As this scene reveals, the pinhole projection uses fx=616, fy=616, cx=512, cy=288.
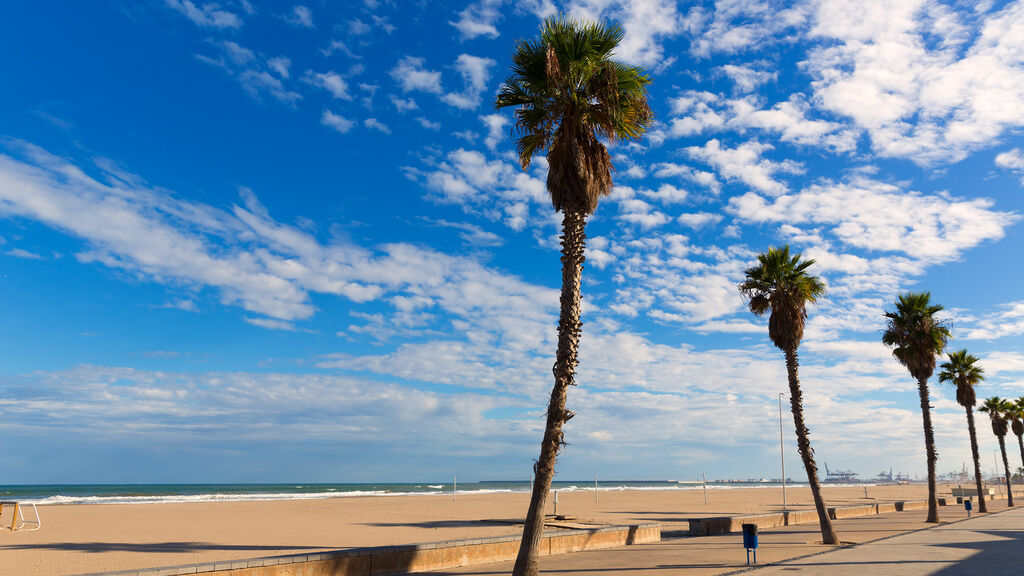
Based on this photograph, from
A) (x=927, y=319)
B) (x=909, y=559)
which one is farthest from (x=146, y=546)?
(x=927, y=319)

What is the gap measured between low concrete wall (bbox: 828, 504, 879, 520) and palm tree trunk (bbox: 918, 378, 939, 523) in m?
3.54

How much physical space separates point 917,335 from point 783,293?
1306 cm

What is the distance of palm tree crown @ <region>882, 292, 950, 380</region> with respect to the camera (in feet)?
92.8

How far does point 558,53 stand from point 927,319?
81.6ft

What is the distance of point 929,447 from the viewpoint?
28.8 meters

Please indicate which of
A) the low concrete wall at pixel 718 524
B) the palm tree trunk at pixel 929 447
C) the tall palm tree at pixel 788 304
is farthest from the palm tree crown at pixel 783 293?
the palm tree trunk at pixel 929 447

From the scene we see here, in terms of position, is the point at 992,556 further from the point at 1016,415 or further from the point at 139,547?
the point at 1016,415

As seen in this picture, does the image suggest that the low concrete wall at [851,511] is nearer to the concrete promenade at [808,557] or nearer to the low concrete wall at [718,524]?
the low concrete wall at [718,524]

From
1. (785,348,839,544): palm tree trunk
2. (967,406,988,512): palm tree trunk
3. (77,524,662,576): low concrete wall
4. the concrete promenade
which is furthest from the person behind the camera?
(967,406,988,512): palm tree trunk

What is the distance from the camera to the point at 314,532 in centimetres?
2202

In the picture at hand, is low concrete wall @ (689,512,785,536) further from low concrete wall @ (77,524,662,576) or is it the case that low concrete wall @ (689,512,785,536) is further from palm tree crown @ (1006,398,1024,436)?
Result: palm tree crown @ (1006,398,1024,436)

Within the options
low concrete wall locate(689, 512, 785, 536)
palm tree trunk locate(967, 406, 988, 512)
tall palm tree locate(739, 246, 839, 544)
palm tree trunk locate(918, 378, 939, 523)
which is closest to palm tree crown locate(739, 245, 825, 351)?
tall palm tree locate(739, 246, 839, 544)

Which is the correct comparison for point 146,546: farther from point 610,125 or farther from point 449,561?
point 610,125

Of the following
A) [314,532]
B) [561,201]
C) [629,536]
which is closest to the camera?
[561,201]
